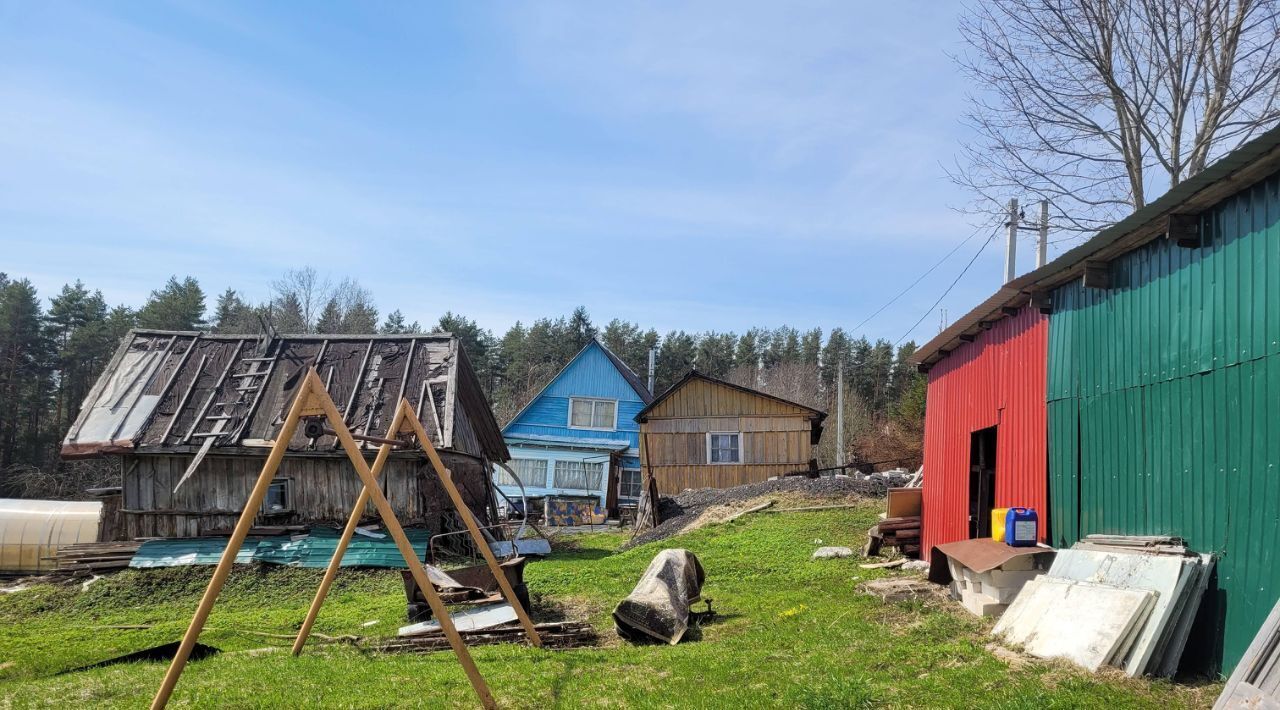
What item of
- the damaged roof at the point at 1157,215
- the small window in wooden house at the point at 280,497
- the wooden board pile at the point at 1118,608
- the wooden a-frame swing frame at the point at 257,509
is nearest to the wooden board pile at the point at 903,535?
the damaged roof at the point at 1157,215

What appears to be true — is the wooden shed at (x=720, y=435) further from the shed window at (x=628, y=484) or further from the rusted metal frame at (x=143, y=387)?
the rusted metal frame at (x=143, y=387)

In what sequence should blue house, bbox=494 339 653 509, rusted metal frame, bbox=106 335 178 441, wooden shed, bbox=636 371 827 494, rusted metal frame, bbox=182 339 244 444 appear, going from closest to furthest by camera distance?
rusted metal frame, bbox=106 335 178 441
rusted metal frame, bbox=182 339 244 444
wooden shed, bbox=636 371 827 494
blue house, bbox=494 339 653 509

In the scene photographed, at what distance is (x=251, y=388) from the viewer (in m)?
20.1

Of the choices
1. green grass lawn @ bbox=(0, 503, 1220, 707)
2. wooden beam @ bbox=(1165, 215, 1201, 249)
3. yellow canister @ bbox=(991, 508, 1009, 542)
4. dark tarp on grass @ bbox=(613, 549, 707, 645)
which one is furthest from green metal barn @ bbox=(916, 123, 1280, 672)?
dark tarp on grass @ bbox=(613, 549, 707, 645)

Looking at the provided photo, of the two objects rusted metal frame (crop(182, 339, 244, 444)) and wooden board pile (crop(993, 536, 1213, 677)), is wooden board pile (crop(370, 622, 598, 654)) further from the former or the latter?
rusted metal frame (crop(182, 339, 244, 444))

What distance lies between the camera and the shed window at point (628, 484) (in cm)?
3916

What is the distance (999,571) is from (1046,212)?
11.7 meters

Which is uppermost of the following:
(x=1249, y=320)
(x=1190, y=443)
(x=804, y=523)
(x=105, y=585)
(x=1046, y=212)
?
(x=1046, y=212)

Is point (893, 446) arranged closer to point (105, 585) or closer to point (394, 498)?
point (394, 498)

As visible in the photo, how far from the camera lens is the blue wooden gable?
39.7 meters

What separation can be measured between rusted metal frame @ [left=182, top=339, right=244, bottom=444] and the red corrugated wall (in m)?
15.2

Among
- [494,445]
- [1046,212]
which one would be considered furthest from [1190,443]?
[494,445]

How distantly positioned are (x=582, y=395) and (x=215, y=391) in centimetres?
2131

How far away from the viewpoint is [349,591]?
1627 centimetres
